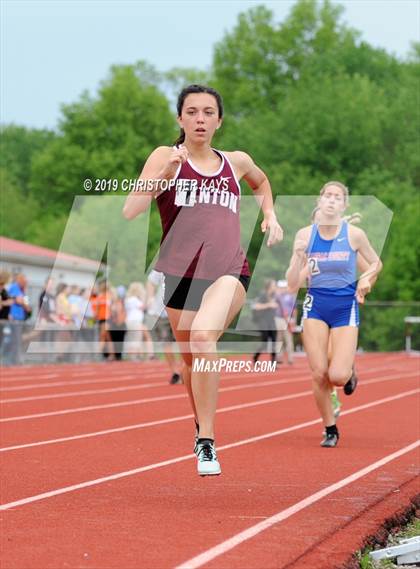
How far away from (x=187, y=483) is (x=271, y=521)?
65.2 inches

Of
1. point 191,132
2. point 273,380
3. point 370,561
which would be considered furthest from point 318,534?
point 273,380

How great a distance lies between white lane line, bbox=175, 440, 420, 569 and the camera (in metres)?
5.34

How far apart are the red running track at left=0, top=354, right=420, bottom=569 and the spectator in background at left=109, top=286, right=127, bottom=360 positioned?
36.6ft

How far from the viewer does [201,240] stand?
7102 millimetres

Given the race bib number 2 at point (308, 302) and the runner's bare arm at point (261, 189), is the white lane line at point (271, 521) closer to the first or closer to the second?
the runner's bare arm at point (261, 189)

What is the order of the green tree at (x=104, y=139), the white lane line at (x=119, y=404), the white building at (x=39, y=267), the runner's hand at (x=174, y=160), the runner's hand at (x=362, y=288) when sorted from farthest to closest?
the green tree at (x=104, y=139), the white building at (x=39, y=267), the white lane line at (x=119, y=404), the runner's hand at (x=362, y=288), the runner's hand at (x=174, y=160)

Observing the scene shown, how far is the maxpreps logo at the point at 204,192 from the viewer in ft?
23.2

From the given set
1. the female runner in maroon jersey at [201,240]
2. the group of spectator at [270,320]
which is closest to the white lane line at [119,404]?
the female runner in maroon jersey at [201,240]

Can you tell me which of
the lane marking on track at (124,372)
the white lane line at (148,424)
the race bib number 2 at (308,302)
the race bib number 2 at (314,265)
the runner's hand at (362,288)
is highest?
the race bib number 2 at (314,265)

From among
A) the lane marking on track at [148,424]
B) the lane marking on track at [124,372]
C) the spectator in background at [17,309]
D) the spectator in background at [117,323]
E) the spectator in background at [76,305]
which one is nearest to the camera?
the lane marking on track at [148,424]

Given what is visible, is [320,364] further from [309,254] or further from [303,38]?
[303,38]

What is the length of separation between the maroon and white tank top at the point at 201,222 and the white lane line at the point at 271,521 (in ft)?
4.29

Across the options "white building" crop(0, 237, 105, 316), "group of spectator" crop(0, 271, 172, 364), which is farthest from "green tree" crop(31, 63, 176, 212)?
"group of spectator" crop(0, 271, 172, 364)

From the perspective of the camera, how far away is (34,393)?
1709cm
